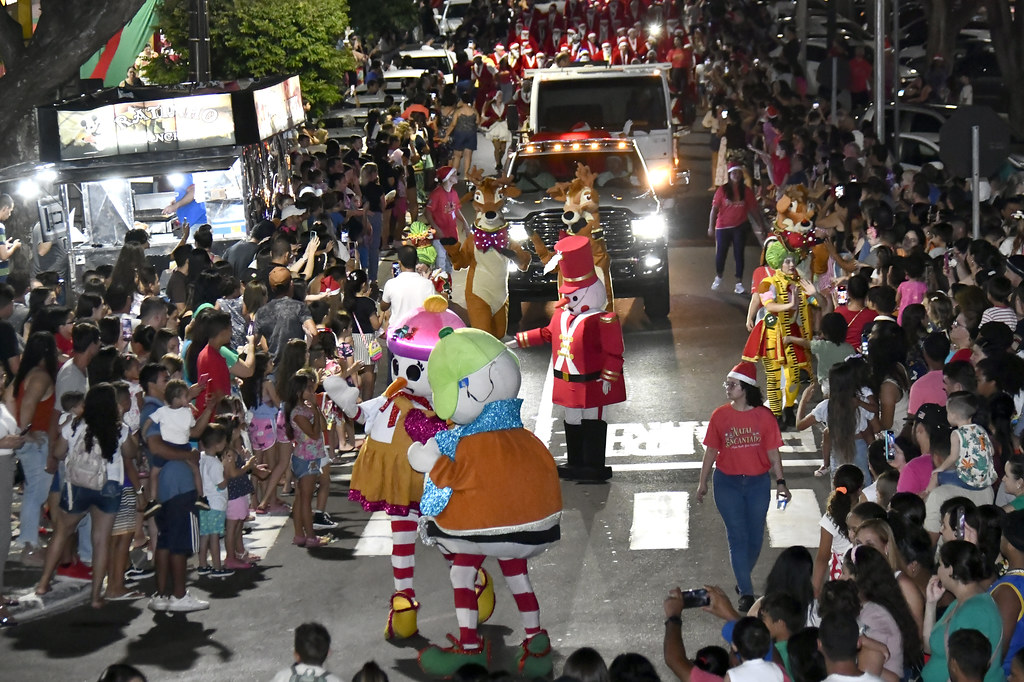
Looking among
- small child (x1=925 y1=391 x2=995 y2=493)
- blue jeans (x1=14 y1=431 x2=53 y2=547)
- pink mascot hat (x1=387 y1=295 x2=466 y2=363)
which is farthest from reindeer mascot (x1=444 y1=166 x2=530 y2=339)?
small child (x1=925 y1=391 x2=995 y2=493)

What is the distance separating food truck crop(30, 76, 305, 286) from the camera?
18.6 meters

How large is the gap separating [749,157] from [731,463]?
17.9m

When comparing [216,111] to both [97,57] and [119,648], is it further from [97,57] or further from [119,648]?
[119,648]

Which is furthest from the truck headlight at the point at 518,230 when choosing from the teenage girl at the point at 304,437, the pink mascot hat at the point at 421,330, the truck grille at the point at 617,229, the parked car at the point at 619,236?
the pink mascot hat at the point at 421,330

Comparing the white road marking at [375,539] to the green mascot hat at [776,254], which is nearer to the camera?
the white road marking at [375,539]

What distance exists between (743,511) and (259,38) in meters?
18.0

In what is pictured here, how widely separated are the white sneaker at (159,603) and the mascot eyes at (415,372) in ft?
7.20

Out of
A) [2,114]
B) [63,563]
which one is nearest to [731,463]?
[63,563]

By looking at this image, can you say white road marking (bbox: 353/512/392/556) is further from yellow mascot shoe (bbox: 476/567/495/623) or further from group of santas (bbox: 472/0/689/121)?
group of santas (bbox: 472/0/689/121)

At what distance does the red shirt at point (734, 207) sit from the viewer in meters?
19.2

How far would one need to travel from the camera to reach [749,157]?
88.1ft

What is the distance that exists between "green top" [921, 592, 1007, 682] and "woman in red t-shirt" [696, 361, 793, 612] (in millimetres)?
2726

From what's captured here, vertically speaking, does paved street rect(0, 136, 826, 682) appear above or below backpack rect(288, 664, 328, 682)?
below

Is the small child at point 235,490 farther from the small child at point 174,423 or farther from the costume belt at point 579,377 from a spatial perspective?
the costume belt at point 579,377
